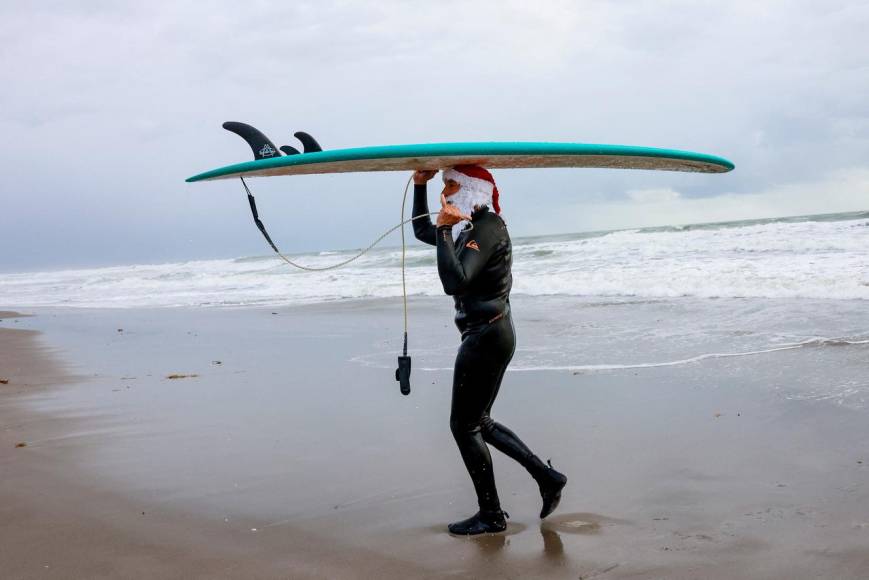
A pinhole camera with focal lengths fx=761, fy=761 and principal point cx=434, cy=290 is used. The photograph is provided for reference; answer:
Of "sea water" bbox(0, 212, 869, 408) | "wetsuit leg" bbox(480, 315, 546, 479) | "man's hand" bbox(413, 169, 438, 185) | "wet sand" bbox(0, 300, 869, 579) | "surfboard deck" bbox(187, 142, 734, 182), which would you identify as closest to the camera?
"wet sand" bbox(0, 300, 869, 579)

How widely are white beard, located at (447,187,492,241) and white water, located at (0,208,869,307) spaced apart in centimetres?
892

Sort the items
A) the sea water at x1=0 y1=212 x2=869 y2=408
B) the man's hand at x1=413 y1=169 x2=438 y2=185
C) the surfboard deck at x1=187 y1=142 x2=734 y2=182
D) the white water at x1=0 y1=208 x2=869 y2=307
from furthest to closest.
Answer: the white water at x1=0 y1=208 x2=869 y2=307 → the sea water at x1=0 y1=212 x2=869 y2=408 → the man's hand at x1=413 y1=169 x2=438 y2=185 → the surfboard deck at x1=187 y1=142 x2=734 y2=182

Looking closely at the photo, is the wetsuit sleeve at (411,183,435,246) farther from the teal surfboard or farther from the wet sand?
the wet sand

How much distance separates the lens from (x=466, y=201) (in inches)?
124

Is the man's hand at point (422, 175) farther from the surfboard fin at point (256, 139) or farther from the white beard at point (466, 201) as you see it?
the surfboard fin at point (256, 139)

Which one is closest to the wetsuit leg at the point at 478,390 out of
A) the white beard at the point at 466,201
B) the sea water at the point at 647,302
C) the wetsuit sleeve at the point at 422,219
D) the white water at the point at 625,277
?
Answer: the white beard at the point at 466,201

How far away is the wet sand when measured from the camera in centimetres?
286

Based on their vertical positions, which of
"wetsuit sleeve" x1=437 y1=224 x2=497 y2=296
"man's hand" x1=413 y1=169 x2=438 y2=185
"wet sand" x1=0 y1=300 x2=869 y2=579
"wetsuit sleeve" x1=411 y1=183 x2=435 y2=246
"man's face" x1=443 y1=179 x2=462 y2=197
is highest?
"man's hand" x1=413 y1=169 x2=438 y2=185

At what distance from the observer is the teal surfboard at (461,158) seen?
3.07 m

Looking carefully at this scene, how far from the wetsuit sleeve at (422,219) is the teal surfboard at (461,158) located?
118 mm

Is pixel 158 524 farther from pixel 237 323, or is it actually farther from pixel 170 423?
pixel 237 323

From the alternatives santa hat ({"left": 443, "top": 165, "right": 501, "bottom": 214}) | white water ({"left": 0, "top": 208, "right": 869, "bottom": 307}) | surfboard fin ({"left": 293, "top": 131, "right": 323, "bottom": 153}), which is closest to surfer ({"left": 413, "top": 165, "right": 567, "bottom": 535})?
santa hat ({"left": 443, "top": 165, "right": 501, "bottom": 214})

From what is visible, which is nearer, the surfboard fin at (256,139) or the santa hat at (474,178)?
the santa hat at (474,178)

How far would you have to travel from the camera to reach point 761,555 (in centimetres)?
279
